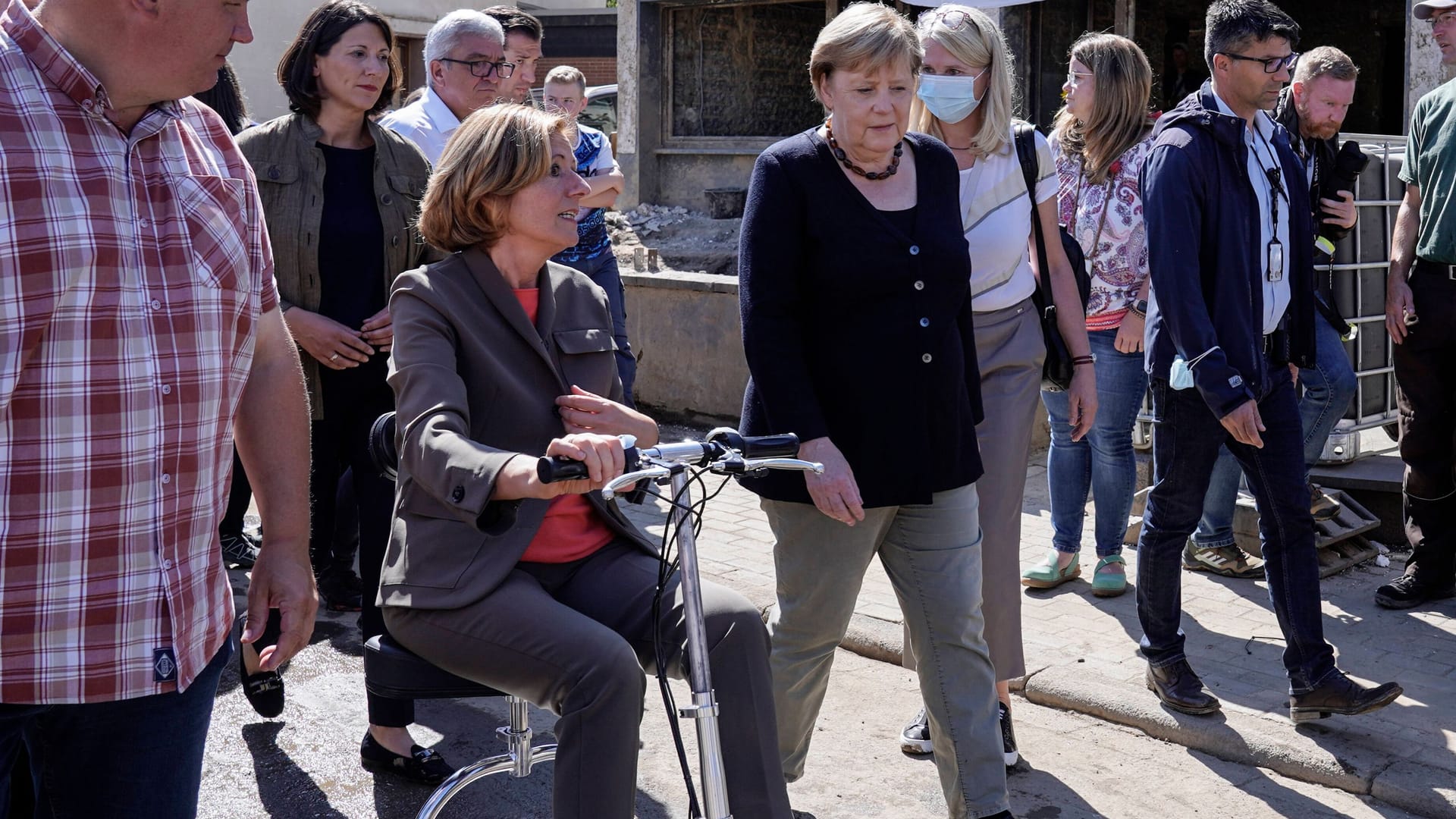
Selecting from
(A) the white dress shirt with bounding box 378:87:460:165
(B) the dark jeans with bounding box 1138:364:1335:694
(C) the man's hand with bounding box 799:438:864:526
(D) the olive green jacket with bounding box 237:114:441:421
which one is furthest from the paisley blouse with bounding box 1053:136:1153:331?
(C) the man's hand with bounding box 799:438:864:526

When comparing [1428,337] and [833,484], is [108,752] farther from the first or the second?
[1428,337]

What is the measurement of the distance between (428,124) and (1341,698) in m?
3.71

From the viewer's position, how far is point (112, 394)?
2160mm

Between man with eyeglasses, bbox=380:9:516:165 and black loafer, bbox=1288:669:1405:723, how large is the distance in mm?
3481

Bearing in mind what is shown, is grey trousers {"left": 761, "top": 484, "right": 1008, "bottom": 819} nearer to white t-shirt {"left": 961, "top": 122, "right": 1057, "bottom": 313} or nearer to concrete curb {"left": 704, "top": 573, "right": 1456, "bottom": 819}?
white t-shirt {"left": 961, "top": 122, "right": 1057, "bottom": 313}

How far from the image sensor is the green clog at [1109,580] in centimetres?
586

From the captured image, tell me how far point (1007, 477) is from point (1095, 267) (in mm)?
2009

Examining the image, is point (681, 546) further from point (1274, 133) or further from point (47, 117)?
point (1274, 133)

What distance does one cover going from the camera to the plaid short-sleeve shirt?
2.10m

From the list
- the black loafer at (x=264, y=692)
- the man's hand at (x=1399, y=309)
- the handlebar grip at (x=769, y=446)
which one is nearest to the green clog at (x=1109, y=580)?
the man's hand at (x=1399, y=309)

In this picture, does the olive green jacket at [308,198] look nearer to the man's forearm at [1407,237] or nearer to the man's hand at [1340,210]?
the man's forearm at [1407,237]

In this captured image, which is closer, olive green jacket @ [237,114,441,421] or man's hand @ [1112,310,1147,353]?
olive green jacket @ [237,114,441,421]

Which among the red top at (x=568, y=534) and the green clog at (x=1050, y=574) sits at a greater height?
the red top at (x=568, y=534)

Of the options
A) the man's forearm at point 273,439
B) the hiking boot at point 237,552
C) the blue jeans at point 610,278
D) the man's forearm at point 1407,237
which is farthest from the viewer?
the hiking boot at point 237,552
